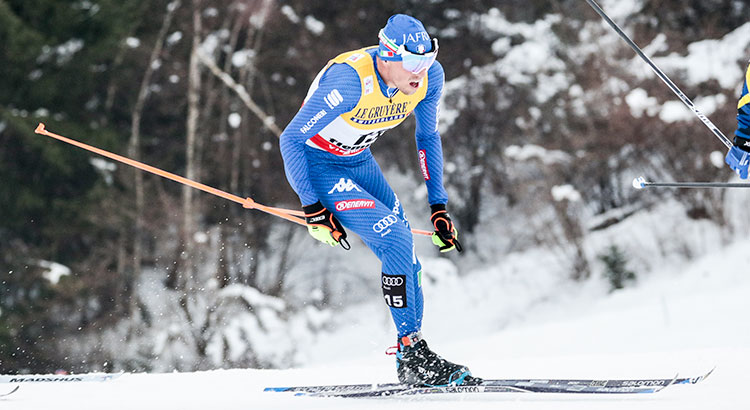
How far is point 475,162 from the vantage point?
1438 centimetres

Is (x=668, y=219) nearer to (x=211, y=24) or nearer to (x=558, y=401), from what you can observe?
(x=211, y=24)

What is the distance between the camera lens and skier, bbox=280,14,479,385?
3576 millimetres

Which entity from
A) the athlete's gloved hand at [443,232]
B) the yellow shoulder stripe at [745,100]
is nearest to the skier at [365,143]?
the athlete's gloved hand at [443,232]

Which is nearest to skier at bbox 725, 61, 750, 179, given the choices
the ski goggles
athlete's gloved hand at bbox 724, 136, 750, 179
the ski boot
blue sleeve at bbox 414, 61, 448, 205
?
athlete's gloved hand at bbox 724, 136, 750, 179

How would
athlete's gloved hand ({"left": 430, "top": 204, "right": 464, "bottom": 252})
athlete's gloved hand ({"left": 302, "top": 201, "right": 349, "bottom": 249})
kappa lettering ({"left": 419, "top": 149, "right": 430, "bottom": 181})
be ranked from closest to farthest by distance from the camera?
athlete's gloved hand ({"left": 302, "top": 201, "right": 349, "bottom": 249}), athlete's gloved hand ({"left": 430, "top": 204, "right": 464, "bottom": 252}), kappa lettering ({"left": 419, "top": 149, "right": 430, "bottom": 181})

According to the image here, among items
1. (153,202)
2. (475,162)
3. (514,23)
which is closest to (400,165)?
(475,162)

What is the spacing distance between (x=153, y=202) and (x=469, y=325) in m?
5.24

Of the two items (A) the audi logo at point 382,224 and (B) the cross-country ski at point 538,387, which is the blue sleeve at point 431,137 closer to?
(A) the audi logo at point 382,224

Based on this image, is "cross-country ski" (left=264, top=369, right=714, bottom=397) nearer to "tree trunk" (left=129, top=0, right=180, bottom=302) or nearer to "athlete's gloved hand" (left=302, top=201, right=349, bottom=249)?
"athlete's gloved hand" (left=302, top=201, right=349, bottom=249)

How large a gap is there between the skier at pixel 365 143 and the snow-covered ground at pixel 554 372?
307 millimetres

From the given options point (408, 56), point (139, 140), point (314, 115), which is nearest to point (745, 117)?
point (408, 56)

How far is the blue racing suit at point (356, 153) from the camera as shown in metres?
3.60

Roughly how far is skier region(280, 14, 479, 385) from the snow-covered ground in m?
0.31

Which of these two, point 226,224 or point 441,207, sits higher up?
point 441,207
